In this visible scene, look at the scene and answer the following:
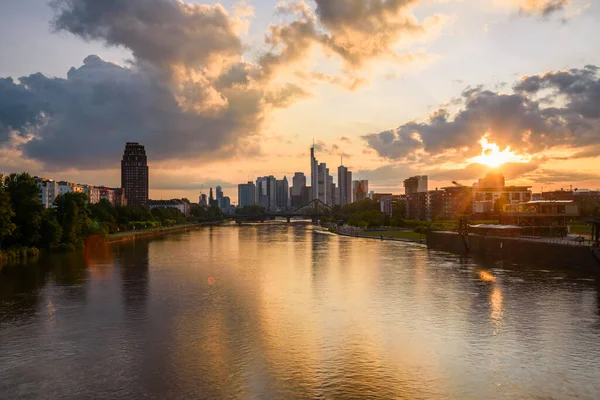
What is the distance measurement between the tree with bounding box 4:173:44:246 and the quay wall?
71.6m

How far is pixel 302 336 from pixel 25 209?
222 ft

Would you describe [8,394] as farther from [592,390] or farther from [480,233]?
[480,233]

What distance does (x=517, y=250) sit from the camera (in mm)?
73000

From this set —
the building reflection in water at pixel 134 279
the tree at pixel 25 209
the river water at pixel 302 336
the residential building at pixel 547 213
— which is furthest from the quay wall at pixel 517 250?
the tree at pixel 25 209

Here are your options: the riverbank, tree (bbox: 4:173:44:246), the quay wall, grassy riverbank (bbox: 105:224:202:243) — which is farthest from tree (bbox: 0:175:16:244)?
the quay wall

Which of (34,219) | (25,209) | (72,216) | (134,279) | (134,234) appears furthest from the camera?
(134,234)

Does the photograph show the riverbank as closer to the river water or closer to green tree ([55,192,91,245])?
green tree ([55,192,91,245])

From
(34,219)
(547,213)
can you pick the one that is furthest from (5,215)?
(547,213)

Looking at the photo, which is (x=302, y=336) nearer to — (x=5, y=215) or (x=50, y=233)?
(x=5, y=215)

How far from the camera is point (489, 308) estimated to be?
39750mm

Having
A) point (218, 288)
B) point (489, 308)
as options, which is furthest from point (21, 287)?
point (489, 308)

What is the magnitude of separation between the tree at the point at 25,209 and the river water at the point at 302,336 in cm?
2507

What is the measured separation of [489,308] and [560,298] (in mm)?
8115

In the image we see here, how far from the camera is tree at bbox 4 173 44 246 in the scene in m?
81.2
